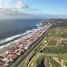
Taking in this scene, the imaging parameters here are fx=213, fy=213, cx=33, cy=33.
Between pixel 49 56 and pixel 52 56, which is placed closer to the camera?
pixel 49 56

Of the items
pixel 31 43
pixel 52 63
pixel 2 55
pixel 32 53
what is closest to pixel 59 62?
pixel 52 63

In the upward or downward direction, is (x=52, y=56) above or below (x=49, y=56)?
below

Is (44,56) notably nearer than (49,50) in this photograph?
Yes

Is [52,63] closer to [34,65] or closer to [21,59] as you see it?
[34,65]

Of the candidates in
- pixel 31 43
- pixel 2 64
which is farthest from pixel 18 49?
pixel 2 64

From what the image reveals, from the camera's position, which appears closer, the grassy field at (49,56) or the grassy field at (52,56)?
the grassy field at (49,56)

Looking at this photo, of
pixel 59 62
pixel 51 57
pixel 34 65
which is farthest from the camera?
pixel 51 57

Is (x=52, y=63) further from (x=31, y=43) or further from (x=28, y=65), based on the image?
(x=31, y=43)

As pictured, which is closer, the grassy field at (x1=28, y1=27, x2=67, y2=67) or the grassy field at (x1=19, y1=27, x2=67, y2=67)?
the grassy field at (x1=19, y1=27, x2=67, y2=67)

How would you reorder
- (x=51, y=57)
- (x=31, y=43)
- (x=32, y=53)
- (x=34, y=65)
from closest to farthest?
(x=34, y=65) < (x=51, y=57) < (x=32, y=53) < (x=31, y=43)
